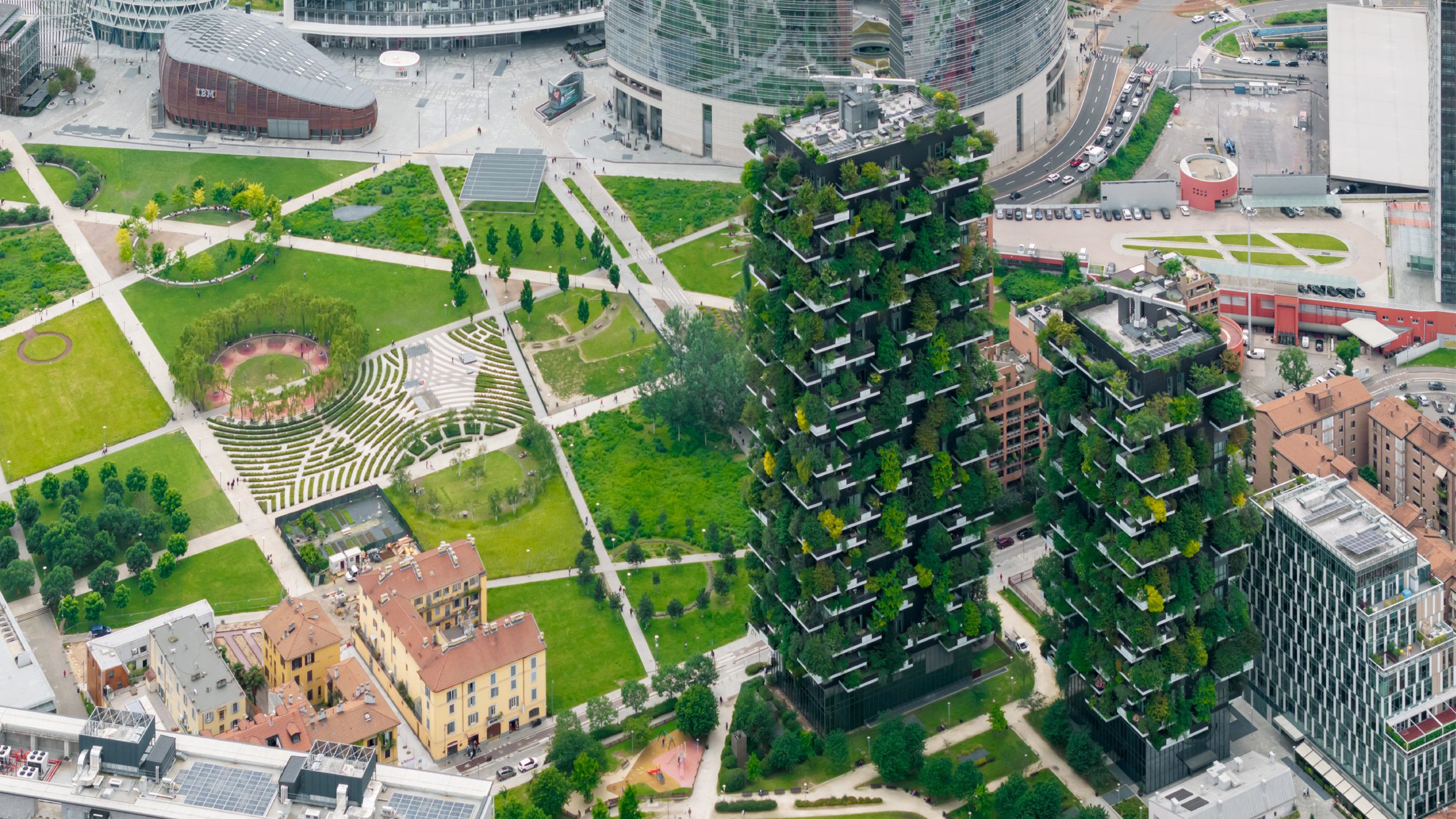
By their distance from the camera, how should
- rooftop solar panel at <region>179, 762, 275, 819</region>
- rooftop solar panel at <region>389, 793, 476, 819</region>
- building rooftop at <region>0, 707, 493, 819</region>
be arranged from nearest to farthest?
1. building rooftop at <region>0, 707, 493, 819</region>
2. rooftop solar panel at <region>389, 793, 476, 819</region>
3. rooftop solar panel at <region>179, 762, 275, 819</region>

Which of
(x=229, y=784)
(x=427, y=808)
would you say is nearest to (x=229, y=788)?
(x=229, y=784)

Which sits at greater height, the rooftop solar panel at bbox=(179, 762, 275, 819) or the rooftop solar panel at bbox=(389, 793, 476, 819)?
the rooftop solar panel at bbox=(179, 762, 275, 819)

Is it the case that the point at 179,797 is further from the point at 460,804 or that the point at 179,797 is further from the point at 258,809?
the point at 460,804

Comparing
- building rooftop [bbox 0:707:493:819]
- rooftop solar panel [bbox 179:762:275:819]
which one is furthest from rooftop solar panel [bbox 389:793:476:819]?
rooftop solar panel [bbox 179:762:275:819]

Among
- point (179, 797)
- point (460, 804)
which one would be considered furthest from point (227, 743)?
point (460, 804)

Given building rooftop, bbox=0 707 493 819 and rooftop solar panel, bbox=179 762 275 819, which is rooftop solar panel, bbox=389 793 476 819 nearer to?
building rooftop, bbox=0 707 493 819

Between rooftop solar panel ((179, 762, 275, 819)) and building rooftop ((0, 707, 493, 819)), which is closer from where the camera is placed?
→ building rooftop ((0, 707, 493, 819))

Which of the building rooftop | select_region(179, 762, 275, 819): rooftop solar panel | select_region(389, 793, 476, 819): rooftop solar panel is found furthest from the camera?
select_region(179, 762, 275, 819): rooftop solar panel
